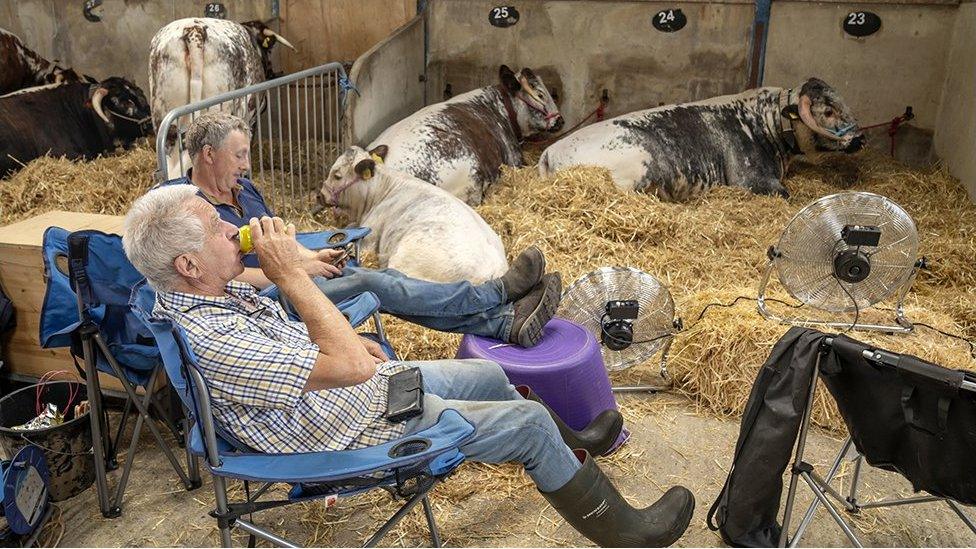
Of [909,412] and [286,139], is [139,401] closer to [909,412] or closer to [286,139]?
[909,412]

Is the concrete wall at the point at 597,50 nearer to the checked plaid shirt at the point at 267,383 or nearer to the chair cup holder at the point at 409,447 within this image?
the checked plaid shirt at the point at 267,383

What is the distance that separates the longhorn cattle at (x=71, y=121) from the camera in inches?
257

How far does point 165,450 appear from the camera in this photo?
3.01 m

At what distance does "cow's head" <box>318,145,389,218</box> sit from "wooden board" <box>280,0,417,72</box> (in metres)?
2.93

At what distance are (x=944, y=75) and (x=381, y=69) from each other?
4912 mm

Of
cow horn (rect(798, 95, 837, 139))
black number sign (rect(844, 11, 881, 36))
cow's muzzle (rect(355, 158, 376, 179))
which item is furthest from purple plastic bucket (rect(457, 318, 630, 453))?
black number sign (rect(844, 11, 881, 36))

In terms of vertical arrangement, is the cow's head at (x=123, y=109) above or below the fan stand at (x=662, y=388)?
above

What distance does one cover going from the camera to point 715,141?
6.70 m

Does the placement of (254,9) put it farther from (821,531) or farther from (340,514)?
(821,531)

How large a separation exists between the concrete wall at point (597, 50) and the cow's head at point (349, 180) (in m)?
2.88

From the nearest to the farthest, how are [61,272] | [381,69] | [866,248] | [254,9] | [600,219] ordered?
1. [61,272]
2. [866,248]
3. [600,219]
4. [381,69]
5. [254,9]

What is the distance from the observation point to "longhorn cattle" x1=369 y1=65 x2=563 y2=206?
600 cm

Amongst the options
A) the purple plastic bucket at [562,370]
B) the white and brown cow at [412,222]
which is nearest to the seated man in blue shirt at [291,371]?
the purple plastic bucket at [562,370]

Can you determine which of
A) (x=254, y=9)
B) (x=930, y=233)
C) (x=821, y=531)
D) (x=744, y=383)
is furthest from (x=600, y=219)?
(x=254, y=9)
